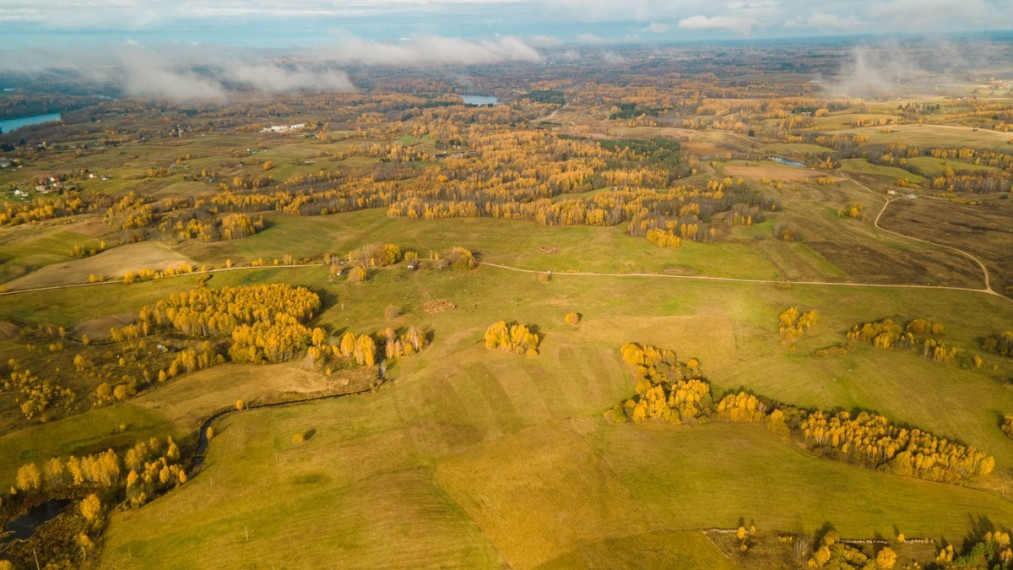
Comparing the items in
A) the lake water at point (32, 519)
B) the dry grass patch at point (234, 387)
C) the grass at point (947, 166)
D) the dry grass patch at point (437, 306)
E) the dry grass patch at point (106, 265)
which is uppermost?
the grass at point (947, 166)

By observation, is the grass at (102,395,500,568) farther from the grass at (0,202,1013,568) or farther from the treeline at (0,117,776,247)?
the treeline at (0,117,776,247)

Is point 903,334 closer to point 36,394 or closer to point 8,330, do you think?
point 36,394

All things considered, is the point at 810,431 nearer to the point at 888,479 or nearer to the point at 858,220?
the point at 888,479

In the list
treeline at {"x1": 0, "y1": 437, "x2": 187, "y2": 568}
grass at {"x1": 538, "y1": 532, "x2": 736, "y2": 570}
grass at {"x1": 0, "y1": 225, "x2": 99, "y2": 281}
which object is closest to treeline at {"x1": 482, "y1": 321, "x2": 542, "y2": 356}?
grass at {"x1": 538, "y1": 532, "x2": 736, "y2": 570}

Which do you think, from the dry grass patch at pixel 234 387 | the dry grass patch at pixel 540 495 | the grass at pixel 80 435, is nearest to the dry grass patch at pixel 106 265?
the dry grass patch at pixel 234 387

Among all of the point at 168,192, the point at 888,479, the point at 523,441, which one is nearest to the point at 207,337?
the point at 523,441

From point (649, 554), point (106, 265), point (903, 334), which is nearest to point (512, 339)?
point (649, 554)

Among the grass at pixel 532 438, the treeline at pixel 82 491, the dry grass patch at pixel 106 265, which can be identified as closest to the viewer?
Answer: the treeline at pixel 82 491

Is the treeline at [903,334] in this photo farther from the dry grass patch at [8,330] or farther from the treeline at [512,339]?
the dry grass patch at [8,330]

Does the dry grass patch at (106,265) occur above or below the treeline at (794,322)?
above
